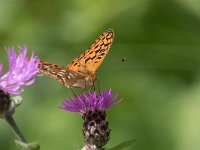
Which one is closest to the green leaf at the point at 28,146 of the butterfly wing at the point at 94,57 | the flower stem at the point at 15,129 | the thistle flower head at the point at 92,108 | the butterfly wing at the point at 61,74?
the flower stem at the point at 15,129

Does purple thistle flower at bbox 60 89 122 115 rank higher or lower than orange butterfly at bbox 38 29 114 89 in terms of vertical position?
lower

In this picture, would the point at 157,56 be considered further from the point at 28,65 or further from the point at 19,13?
the point at 28,65

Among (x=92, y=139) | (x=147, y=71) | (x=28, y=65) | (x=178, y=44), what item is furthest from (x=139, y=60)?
(x=28, y=65)

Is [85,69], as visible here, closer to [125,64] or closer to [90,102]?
[90,102]

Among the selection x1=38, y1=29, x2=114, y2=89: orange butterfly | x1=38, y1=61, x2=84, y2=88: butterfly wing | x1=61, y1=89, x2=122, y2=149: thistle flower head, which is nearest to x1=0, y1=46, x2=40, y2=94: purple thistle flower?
x1=38, y1=61, x2=84, y2=88: butterfly wing

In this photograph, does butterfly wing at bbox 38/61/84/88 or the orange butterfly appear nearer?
butterfly wing at bbox 38/61/84/88

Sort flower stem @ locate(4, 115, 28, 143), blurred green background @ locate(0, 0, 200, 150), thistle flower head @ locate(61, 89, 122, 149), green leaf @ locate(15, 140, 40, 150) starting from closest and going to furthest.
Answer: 1. green leaf @ locate(15, 140, 40, 150)
2. flower stem @ locate(4, 115, 28, 143)
3. thistle flower head @ locate(61, 89, 122, 149)
4. blurred green background @ locate(0, 0, 200, 150)

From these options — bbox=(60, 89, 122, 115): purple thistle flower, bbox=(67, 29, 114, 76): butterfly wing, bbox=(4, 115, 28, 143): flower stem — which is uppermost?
bbox=(67, 29, 114, 76): butterfly wing

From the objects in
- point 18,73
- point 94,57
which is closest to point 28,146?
point 18,73

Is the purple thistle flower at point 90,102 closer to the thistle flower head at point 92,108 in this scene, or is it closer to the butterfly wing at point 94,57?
the thistle flower head at point 92,108

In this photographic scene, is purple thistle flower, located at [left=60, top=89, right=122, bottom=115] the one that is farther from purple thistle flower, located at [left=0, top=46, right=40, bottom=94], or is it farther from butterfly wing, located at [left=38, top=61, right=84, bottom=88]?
purple thistle flower, located at [left=0, top=46, right=40, bottom=94]
